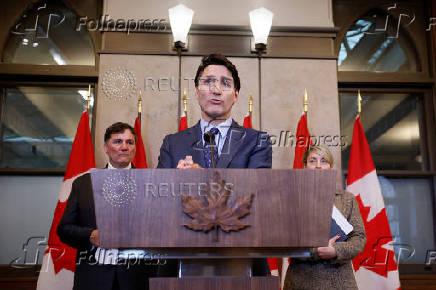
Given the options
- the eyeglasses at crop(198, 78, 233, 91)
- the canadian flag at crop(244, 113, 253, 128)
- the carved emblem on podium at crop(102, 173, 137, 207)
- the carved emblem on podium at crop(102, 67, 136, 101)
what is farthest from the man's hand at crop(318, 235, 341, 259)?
the carved emblem on podium at crop(102, 67, 136, 101)

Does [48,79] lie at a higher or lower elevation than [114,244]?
higher

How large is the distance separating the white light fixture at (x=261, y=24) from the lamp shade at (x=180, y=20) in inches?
20.4

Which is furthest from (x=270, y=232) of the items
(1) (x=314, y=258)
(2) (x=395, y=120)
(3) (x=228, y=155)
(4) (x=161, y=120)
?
(2) (x=395, y=120)

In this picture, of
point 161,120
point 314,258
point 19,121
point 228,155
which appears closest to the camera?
point 228,155

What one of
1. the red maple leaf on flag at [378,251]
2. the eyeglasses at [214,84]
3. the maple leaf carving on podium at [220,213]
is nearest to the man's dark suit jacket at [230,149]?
the eyeglasses at [214,84]

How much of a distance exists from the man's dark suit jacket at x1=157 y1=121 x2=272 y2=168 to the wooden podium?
470mm

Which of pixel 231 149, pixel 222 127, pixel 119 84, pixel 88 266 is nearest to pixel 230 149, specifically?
pixel 231 149

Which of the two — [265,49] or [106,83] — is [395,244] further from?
[106,83]

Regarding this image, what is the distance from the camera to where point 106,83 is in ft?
13.0

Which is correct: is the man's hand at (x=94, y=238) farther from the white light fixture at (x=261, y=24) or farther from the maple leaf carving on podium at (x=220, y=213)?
the white light fixture at (x=261, y=24)

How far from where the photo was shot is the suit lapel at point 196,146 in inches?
68.6

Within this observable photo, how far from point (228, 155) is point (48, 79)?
2.99 metres

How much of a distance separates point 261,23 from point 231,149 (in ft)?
7.89

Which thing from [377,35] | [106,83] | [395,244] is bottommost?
[395,244]
